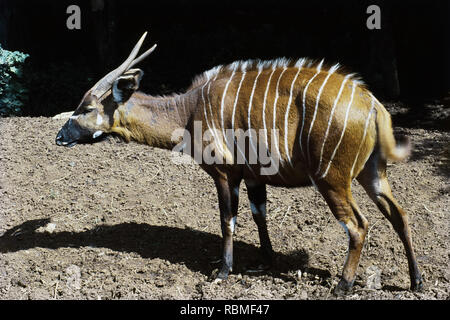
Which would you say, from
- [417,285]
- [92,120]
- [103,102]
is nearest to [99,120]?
[92,120]

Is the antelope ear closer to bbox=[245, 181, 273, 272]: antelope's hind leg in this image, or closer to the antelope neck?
the antelope neck

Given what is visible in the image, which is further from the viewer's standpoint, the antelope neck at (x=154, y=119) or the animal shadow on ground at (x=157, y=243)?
the animal shadow on ground at (x=157, y=243)

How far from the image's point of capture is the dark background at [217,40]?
32.5ft

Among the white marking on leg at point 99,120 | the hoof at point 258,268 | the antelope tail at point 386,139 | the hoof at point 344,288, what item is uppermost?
the white marking on leg at point 99,120

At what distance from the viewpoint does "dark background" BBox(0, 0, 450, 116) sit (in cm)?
991

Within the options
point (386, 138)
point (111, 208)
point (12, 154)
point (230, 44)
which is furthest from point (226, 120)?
point (230, 44)

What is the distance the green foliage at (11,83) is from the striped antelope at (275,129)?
4.10 metres

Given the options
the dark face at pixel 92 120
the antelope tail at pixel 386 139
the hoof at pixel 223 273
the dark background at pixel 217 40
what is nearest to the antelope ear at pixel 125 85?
the dark face at pixel 92 120

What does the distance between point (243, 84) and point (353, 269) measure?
1.84 metres

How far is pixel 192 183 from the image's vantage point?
7.00 m

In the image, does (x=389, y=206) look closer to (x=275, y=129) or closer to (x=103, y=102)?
(x=275, y=129)

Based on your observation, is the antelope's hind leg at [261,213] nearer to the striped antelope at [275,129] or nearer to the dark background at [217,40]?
the striped antelope at [275,129]

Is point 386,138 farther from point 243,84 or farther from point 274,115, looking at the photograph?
point 243,84

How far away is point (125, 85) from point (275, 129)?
4.75 feet
